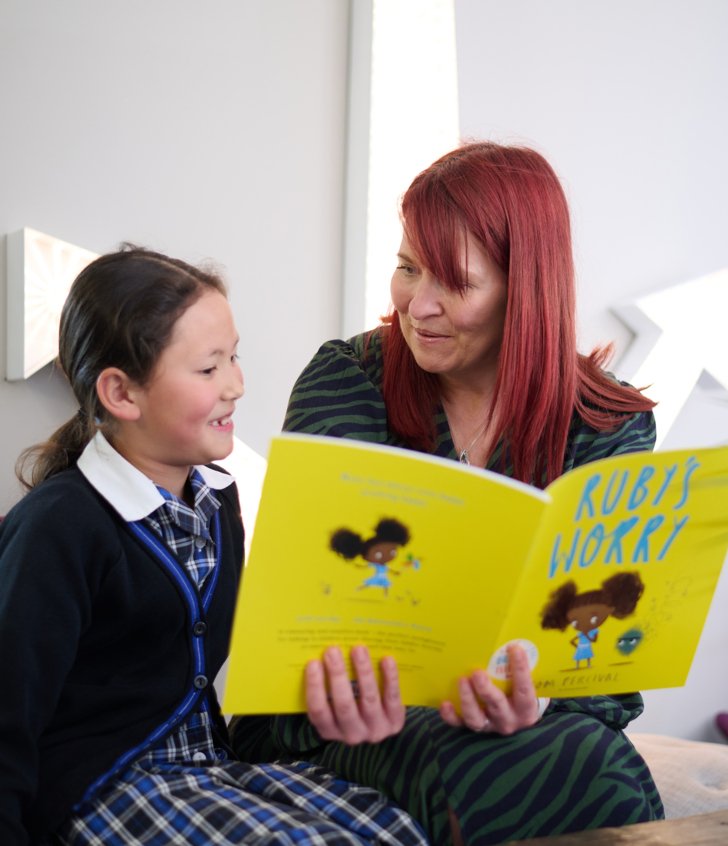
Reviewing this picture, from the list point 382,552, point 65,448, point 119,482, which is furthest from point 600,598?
point 65,448

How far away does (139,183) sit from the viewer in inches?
72.4

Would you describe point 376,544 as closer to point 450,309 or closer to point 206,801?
point 206,801

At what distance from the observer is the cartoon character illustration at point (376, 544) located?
36.6 inches

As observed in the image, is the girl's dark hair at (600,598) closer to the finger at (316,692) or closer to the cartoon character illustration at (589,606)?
the cartoon character illustration at (589,606)

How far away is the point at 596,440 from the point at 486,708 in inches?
19.0

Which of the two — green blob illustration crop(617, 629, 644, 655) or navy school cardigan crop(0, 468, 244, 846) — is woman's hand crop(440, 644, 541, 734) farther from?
navy school cardigan crop(0, 468, 244, 846)

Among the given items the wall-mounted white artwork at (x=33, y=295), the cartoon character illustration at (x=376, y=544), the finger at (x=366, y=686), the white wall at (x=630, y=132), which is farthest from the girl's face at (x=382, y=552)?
the white wall at (x=630, y=132)

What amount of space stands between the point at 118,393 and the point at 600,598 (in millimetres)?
642

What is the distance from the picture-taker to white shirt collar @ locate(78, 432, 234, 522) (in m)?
1.24

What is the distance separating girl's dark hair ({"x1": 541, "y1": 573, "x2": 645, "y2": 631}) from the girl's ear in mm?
575

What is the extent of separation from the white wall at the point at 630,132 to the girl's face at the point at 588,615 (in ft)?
4.77

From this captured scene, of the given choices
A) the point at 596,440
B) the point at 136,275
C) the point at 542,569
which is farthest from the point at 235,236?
the point at 542,569

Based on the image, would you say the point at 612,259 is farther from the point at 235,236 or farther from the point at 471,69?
the point at 235,236

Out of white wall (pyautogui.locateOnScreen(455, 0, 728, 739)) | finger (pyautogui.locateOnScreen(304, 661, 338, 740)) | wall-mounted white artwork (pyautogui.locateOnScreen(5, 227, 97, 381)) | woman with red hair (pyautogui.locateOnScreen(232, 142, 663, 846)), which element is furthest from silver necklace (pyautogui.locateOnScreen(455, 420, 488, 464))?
white wall (pyautogui.locateOnScreen(455, 0, 728, 739))
